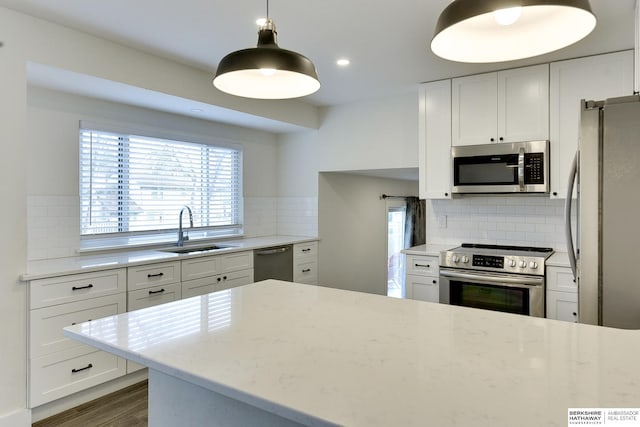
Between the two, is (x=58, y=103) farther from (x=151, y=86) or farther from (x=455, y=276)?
(x=455, y=276)

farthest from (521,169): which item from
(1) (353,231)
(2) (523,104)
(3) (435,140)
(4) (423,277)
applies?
(1) (353,231)

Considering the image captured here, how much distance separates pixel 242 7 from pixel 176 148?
6.46ft

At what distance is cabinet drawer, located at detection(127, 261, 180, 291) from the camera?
2.95 metres

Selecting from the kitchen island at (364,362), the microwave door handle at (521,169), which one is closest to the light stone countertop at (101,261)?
the kitchen island at (364,362)

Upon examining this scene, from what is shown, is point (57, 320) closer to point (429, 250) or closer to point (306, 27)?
point (306, 27)

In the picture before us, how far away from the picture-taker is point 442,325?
139 cm

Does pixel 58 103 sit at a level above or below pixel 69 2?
below

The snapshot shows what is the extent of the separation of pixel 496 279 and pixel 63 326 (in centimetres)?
301

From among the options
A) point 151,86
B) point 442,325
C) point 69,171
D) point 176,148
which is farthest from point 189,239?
point 442,325

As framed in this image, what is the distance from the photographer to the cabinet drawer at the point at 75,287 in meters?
2.46

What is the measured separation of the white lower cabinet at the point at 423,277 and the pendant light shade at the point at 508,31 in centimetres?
243

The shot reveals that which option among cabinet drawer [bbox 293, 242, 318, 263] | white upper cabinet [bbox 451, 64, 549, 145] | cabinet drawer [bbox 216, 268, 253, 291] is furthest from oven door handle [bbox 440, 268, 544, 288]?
cabinet drawer [bbox 216, 268, 253, 291]

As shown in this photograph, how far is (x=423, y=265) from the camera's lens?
361 centimetres

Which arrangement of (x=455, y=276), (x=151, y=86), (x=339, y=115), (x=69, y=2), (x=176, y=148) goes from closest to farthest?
(x=69, y=2) → (x=151, y=86) → (x=455, y=276) → (x=176, y=148) → (x=339, y=115)
